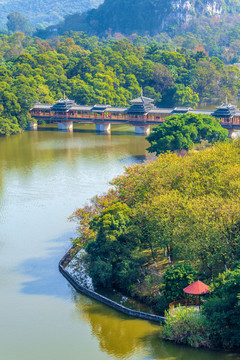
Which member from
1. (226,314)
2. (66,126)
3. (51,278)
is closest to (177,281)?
(226,314)

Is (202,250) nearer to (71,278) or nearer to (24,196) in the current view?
(71,278)

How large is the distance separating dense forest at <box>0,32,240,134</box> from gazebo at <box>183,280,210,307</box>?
64819mm

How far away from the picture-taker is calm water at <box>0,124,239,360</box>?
105ft

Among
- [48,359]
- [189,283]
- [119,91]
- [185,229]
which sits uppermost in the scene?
[119,91]

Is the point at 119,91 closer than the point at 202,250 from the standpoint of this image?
No

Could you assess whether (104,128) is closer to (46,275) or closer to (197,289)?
(46,275)

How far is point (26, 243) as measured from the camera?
4569 centimetres

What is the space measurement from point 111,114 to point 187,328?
69.4 metres

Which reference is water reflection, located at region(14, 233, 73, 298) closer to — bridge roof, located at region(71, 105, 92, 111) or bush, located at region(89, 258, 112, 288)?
bush, located at region(89, 258, 112, 288)

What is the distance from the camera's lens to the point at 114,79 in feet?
367

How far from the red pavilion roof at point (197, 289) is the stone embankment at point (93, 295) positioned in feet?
7.18

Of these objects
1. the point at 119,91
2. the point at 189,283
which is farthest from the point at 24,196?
the point at 119,91

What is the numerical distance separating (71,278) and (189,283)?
897 centimetres

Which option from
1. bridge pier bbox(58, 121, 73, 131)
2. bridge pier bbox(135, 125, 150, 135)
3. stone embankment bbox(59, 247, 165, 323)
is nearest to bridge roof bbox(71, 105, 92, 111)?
bridge pier bbox(58, 121, 73, 131)
